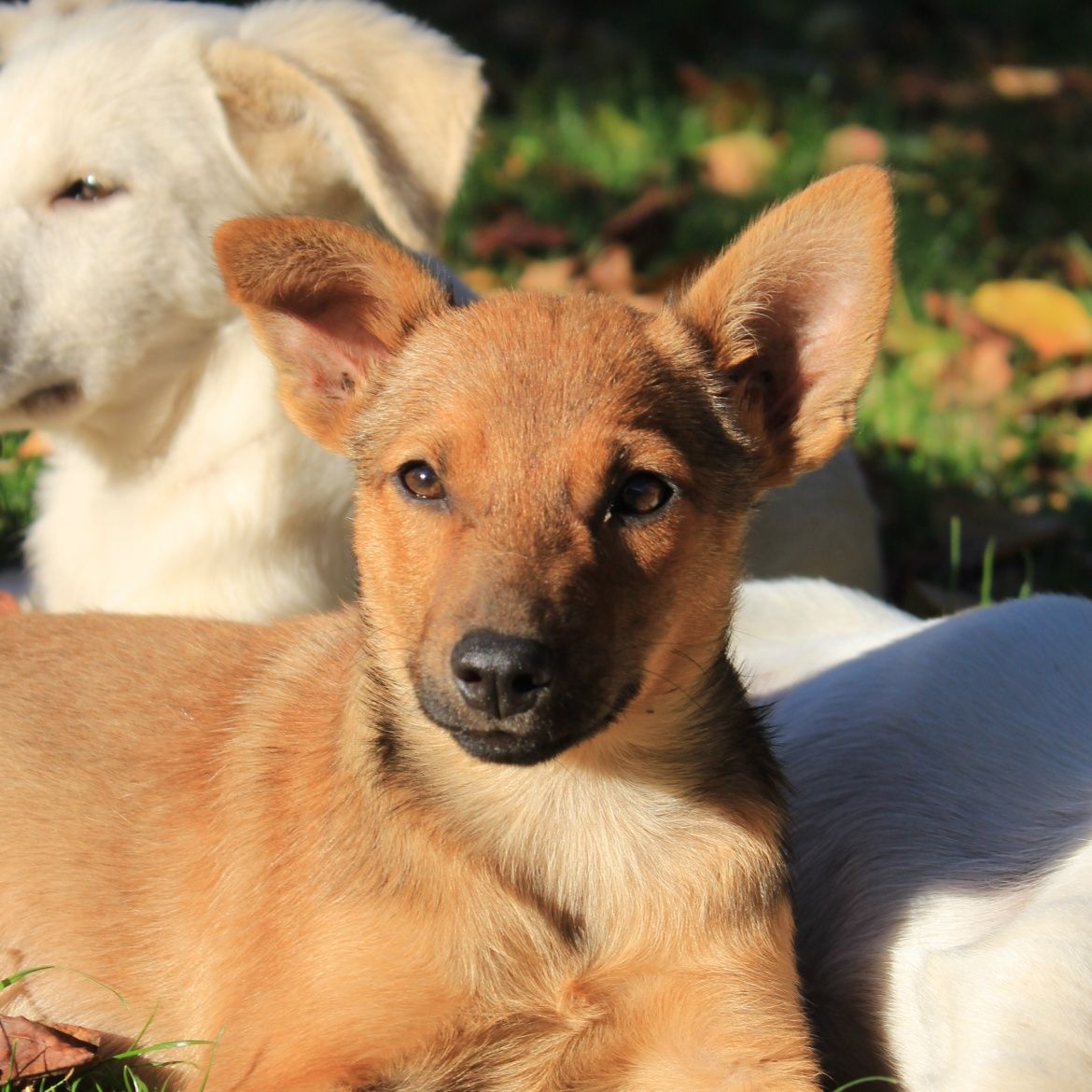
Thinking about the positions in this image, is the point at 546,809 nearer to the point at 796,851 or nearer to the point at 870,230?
the point at 796,851

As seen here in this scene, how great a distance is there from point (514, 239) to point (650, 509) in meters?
4.92

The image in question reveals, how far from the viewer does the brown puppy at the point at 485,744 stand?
9.52 ft

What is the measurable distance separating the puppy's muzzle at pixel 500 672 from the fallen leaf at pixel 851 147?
6691 millimetres

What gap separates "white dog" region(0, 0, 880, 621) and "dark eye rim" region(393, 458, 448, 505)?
50.8 inches

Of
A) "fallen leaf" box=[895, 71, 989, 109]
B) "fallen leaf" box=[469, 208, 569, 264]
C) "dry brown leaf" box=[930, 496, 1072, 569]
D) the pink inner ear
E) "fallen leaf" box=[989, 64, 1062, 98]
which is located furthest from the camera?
"fallen leaf" box=[989, 64, 1062, 98]

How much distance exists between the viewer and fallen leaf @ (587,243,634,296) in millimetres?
7289

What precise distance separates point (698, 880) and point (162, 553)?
6.49 ft

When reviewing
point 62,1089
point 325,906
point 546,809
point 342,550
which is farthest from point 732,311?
point 62,1089

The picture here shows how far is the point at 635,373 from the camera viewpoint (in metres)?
3.14

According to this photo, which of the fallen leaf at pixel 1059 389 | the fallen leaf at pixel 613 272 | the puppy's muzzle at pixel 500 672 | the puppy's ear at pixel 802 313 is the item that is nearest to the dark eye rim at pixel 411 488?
the puppy's muzzle at pixel 500 672

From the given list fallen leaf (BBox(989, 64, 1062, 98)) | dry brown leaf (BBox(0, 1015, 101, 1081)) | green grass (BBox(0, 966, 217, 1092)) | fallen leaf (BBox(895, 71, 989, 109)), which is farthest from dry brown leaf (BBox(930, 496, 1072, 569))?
A: fallen leaf (BBox(989, 64, 1062, 98))

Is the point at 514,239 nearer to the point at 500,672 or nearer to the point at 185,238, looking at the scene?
the point at 185,238

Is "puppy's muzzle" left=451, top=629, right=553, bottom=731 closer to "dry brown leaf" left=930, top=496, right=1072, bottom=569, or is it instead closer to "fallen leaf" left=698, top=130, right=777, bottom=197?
"dry brown leaf" left=930, top=496, right=1072, bottom=569

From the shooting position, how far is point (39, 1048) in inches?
123
